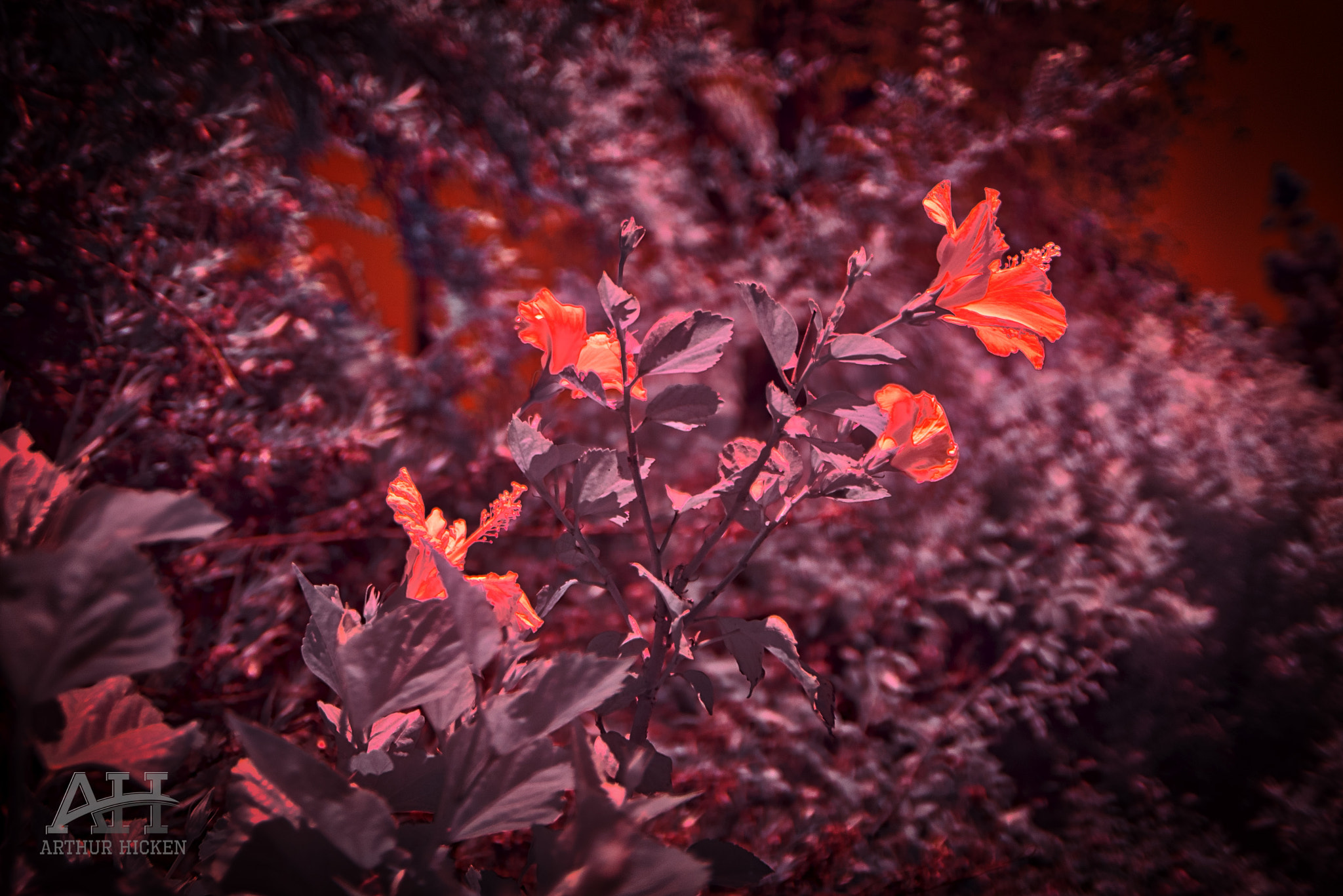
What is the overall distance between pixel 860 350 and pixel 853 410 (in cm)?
2

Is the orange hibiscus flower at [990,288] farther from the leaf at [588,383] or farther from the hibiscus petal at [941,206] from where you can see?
the leaf at [588,383]

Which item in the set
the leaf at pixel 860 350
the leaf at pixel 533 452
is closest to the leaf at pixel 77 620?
the leaf at pixel 533 452

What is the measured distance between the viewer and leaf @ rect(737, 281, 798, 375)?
253mm

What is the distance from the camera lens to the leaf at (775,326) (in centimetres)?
25

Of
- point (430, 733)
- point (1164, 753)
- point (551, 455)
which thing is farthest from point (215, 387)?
point (1164, 753)

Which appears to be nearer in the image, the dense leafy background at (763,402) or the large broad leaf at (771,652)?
the large broad leaf at (771,652)

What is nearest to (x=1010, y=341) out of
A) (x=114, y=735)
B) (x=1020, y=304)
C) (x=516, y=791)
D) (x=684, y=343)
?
(x=1020, y=304)

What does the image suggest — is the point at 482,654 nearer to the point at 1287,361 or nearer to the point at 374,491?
the point at 374,491

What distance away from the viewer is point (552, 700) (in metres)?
0.21

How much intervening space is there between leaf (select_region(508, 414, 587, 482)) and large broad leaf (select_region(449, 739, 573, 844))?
102mm

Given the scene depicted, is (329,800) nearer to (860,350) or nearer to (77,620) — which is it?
(77,620)

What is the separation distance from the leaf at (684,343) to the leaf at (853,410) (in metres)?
Answer: 0.05

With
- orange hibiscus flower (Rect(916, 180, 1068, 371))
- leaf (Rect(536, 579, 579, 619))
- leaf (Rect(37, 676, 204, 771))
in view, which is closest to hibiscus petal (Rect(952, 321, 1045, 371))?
orange hibiscus flower (Rect(916, 180, 1068, 371))

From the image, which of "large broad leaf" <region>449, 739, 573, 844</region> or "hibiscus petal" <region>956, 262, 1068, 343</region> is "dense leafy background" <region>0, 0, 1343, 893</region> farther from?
"hibiscus petal" <region>956, 262, 1068, 343</region>
